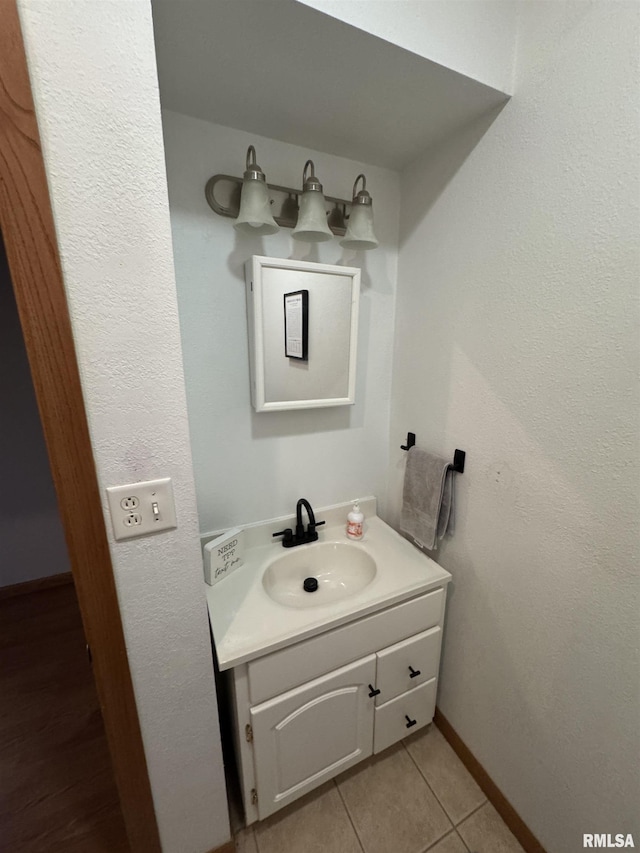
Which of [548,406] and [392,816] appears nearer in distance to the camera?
[548,406]

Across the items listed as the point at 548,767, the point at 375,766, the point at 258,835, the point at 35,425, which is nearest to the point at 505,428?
the point at 548,767

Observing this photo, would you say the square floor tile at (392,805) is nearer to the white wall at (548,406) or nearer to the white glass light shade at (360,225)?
the white wall at (548,406)

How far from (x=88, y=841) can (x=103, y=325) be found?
1.53 m

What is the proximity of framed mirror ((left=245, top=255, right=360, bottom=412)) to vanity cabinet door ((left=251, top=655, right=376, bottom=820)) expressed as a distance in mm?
837

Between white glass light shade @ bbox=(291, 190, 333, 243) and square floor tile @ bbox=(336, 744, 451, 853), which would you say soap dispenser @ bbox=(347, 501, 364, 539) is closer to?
square floor tile @ bbox=(336, 744, 451, 853)

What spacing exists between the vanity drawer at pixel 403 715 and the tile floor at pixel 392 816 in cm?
12

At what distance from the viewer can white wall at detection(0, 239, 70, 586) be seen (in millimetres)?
1828

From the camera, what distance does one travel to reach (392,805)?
1101mm

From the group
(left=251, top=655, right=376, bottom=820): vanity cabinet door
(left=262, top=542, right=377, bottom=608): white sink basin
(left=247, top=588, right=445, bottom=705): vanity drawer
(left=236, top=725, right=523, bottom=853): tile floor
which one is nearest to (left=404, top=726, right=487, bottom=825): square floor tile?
(left=236, top=725, right=523, bottom=853): tile floor

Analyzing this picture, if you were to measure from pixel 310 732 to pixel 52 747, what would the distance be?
3.49ft

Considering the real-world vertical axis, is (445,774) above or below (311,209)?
below

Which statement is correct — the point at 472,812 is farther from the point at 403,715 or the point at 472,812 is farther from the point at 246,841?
the point at 246,841

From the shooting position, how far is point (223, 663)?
0.80m

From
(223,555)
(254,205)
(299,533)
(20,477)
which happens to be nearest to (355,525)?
(299,533)
